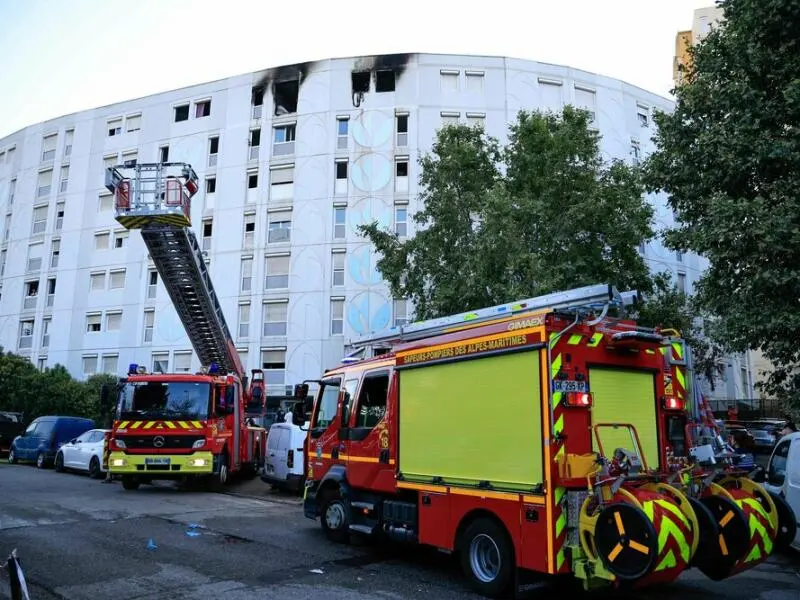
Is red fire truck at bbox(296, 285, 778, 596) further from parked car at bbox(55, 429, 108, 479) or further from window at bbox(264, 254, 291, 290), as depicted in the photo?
window at bbox(264, 254, 291, 290)

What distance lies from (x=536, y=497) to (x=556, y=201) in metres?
12.3

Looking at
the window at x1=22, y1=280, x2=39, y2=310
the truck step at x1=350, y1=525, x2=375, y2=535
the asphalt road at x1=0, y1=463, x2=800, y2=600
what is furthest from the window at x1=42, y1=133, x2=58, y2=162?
the truck step at x1=350, y1=525, x2=375, y2=535

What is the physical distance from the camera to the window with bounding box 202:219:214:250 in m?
32.5

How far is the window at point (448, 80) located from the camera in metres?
31.3

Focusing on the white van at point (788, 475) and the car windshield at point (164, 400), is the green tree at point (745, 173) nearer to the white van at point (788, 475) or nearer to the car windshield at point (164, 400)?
the white van at point (788, 475)

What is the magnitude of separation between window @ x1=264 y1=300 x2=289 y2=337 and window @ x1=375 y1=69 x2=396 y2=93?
11.2m

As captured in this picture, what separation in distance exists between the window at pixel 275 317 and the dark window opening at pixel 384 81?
11212 millimetres

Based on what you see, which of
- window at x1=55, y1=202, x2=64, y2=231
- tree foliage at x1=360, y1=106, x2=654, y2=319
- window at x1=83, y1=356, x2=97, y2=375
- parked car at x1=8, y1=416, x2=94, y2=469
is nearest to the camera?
tree foliage at x1=360, y1=106, x2=654, y2=319

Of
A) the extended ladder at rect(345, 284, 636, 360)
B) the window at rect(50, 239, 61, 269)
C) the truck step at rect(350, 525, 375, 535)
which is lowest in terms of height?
the truck step at rect(350, 525, 375, 535)

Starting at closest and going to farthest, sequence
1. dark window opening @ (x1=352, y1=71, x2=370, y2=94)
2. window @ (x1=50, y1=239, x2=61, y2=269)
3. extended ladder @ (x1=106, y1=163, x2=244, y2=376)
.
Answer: extended ladder @ (x1=106, y1=163, x2=244, y2=376), dark window opening @ (x1=352, y1=71, x2=370, y2=94), window @ (x1=50, y1=239, x2=61, y2=269)

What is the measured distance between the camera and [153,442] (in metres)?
14.1

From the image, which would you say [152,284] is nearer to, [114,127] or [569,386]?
[114,127]

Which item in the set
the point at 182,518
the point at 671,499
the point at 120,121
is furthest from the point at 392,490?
the point at 120,121

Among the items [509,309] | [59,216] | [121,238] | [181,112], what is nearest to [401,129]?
[181,112]
